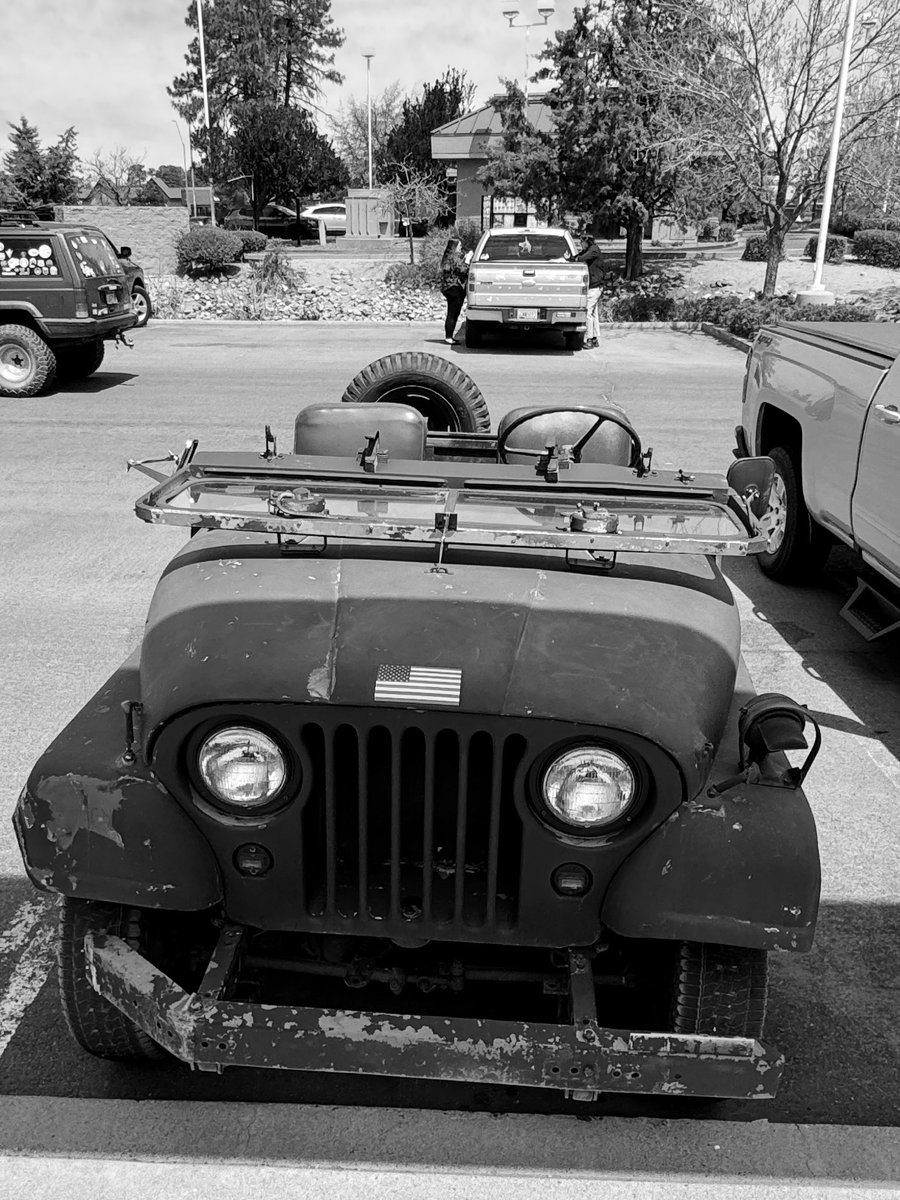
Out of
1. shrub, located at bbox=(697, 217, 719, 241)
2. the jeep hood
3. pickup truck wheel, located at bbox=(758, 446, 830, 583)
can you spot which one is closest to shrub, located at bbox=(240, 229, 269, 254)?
shrub, located at bbox=(697, 217, 719, 241)

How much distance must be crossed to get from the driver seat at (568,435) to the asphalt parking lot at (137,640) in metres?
1.58

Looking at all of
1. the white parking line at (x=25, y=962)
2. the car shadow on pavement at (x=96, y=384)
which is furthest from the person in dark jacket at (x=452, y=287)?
the white parking line at (x=25, y=962)

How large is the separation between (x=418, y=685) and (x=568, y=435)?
88.0 inches

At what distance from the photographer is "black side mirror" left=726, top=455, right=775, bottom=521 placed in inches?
129

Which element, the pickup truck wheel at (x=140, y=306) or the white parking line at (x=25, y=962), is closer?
the white parking line at (x=25, y=962)

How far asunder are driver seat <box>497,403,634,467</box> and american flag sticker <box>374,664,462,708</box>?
208 centimetres

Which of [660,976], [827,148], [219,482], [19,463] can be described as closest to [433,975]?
[660,976]

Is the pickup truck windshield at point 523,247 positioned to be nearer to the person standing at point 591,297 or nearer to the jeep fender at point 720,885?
the person standing at point 591,297

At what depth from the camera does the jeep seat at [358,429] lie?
4.06 metres

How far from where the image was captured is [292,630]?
239 cm


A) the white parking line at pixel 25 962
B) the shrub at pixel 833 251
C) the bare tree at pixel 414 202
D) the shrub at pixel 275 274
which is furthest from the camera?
the bare tree at pixel 414 202

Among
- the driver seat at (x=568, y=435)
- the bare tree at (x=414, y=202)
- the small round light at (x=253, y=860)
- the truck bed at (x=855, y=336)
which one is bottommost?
the small round light at (x=253, y=860)

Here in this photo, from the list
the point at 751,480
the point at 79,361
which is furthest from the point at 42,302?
the point at 751,480

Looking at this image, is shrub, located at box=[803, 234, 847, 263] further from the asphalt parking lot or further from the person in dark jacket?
the asphalt parking lot
